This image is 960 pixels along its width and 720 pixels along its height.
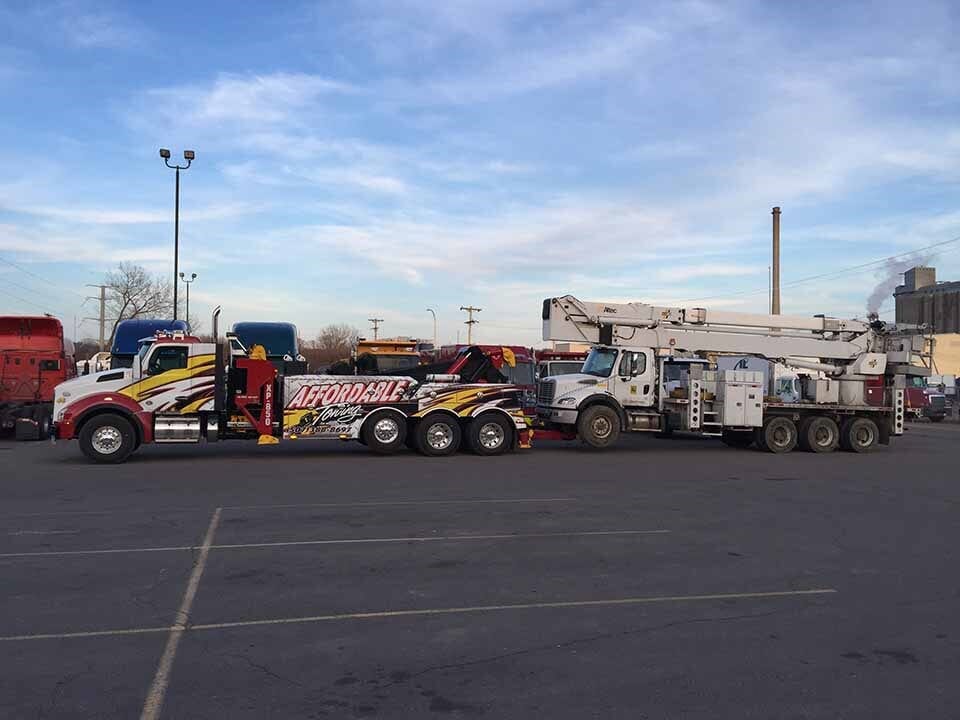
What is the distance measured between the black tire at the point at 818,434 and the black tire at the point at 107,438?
15.6 meters

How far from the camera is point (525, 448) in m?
21.0

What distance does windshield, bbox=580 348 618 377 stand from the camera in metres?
21.2

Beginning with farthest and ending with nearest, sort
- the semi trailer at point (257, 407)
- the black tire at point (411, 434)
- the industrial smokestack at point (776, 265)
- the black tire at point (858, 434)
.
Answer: the industrial smokestack at point (776, 265) < the black tire at point (858, 434) < the black tire at point (411, 434) < the semi trailer at point (257, 407)

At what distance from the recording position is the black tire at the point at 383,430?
18.8 meters

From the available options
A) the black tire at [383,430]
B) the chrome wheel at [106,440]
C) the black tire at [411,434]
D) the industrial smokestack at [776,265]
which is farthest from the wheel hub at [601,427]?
the industrial smokestack at [776,265]

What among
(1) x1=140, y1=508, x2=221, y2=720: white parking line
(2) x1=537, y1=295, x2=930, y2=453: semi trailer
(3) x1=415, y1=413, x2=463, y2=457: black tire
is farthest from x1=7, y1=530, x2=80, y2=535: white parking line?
(2) x1=537, y1=295, x2=930, y2=453: semi trailer

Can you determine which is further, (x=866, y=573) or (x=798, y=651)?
(x=866, y=573)

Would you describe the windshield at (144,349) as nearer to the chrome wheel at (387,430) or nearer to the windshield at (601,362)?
the chrome wheel at (387,430)

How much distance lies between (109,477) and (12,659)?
10203 millimetres

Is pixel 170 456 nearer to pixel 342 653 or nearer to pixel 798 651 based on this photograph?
pixel 342 653

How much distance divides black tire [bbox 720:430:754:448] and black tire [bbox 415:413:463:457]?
7.80 meters

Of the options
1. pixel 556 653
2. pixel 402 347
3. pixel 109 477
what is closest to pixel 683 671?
pixel 556 653

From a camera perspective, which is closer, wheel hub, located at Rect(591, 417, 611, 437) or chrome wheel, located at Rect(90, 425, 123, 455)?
chrome wheel, located at Rect(90, 425, 123, 455)

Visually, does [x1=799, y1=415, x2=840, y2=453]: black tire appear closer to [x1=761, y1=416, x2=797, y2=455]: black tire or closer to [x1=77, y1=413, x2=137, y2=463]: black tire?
[x1=761, y1=416, x2=797, y2=455]: black tire
